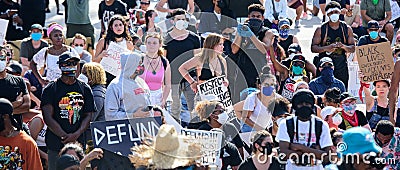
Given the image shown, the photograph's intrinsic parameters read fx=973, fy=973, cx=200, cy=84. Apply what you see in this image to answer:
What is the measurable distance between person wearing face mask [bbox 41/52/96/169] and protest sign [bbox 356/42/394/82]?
4.05m

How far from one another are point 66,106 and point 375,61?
14.7ft

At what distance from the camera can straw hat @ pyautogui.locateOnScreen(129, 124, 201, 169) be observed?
6316mm

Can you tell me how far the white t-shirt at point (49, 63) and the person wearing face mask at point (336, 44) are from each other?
10.6 feet

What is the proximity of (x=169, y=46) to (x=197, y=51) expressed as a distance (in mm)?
366

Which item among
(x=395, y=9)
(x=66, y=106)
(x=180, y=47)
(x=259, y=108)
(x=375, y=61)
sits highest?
(x=395, y=9)

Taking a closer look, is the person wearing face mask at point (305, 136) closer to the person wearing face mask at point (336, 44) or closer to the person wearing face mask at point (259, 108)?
the person wearing face mask at point (259, 108)

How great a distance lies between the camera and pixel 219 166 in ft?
29.9

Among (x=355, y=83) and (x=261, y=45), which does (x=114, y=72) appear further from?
(x=355, y=83)

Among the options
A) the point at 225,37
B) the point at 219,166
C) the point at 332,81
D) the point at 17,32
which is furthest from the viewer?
the point at 17,32

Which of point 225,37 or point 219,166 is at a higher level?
point 225,37

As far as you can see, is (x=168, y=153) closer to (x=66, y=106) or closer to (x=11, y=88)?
(x=66, y=106)

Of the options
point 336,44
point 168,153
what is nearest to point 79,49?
point 336,44

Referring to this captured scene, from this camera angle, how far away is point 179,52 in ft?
38.5

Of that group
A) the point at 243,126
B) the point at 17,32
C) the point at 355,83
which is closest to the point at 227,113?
the point at 243,126
